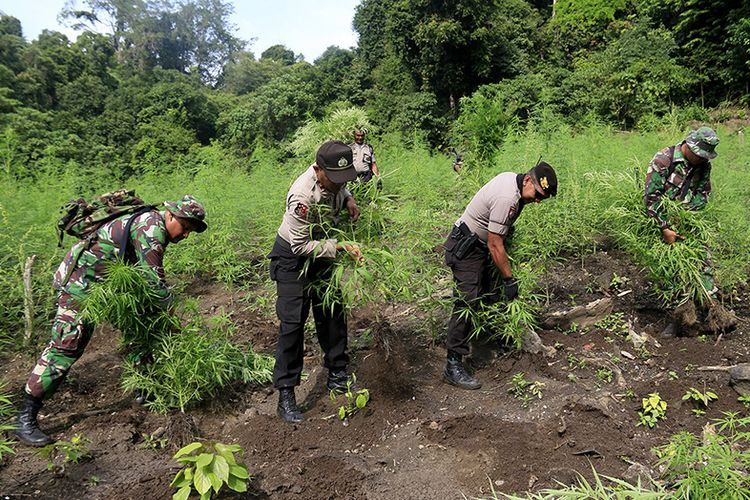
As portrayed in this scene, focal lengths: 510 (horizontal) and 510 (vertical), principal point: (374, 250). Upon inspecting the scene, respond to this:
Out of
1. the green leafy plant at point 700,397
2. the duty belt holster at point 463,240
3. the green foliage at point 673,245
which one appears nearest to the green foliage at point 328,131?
the duty belt holster at point 463,240

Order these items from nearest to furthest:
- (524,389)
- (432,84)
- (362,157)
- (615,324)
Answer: (524,389)
(615,324)
(362,157)
(432,84)

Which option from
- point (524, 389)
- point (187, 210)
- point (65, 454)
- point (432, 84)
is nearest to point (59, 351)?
point (65, 454)

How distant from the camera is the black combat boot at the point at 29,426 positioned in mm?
3605

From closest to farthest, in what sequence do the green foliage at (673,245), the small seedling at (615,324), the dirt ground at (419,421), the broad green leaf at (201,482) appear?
the broad green leaf at (201,482)
the dirt ground at (419,421)
the green foliage at (673,245)
the small seedling at (615,324)

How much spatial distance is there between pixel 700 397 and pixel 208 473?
130 inches

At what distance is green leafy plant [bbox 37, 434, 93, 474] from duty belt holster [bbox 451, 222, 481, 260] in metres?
3.07

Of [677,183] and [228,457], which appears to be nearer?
[228,457]

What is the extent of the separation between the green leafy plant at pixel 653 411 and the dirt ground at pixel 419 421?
0.05 m

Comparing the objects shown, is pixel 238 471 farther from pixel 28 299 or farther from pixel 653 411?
pixel 28 299

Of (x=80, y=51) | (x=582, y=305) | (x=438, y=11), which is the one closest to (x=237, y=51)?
(x=80, y=51)

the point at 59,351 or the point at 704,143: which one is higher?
the point at 704,143

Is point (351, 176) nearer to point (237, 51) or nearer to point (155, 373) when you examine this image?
point (155, 373)

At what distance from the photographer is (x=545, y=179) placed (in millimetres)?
3723

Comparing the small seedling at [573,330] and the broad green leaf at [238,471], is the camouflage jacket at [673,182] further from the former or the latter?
the broad green leaf at [238,471]
